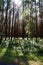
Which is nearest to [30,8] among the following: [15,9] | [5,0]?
[15,9]

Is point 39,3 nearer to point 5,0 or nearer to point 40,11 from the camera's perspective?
point 40,11

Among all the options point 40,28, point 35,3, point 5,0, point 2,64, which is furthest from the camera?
point 40,28

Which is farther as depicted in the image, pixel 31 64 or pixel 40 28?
pixel 40 28

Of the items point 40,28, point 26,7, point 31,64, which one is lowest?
point 40,28

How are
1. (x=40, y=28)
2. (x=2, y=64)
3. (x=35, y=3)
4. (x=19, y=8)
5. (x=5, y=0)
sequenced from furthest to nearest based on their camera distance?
(x=40, y=28) → (x=19, y=8) → (x=35, y=3) → (x=5, y=0) → (x=2, y=64)

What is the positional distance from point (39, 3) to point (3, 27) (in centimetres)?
785

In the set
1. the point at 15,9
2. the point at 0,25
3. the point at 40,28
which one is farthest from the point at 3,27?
the point at 40,28

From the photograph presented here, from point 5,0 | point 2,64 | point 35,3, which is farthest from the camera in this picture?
point 35,3

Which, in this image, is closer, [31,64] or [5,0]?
[31,64]

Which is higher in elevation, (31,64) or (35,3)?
(35,3)

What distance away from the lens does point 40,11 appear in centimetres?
3278

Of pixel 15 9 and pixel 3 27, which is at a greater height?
pixel 15 9

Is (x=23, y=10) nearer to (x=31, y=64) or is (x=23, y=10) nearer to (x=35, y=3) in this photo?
(x=35, y=3)

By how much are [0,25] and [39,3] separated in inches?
333
